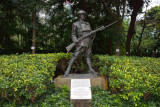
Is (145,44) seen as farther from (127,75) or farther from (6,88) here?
(6,88)

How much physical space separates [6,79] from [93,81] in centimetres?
246

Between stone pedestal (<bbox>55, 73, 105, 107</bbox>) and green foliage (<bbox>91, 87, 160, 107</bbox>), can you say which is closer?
green foliage (<bbox>91, 87, 160, 107</bbox>)

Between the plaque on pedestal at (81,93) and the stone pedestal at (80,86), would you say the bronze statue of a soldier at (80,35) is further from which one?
the plaque on pedestal at (81,93)

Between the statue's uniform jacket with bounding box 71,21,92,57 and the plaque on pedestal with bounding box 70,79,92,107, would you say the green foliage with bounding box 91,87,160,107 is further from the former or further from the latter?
the statue's uniform jacket with bounding box 71,21,92,57

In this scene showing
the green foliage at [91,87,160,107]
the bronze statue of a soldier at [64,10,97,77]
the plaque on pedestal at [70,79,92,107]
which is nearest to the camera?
the green foliage at [91,87,160,107]

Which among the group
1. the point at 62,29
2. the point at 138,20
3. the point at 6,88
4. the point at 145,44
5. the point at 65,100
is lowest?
the point at 65,100

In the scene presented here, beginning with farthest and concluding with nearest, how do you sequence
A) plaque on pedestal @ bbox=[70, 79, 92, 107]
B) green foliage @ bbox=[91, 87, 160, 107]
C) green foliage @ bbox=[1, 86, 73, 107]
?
plaque on pedestal @ bbox=[70, 79, 92, 107] → green foliage @ bbox=[1, 86, 73, 107] → green foliage @ bbox=[91, 87, 160, 107]

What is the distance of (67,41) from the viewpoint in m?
10.2

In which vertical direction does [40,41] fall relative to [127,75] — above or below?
above

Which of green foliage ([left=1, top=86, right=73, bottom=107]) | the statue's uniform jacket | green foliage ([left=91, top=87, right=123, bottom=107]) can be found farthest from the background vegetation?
green foliage ([left=1, top=86, right=73, bottom=107])

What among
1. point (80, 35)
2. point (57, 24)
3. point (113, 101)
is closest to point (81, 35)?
point (80, 35)

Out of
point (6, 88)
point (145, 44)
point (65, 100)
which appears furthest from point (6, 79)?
point (145, 44)

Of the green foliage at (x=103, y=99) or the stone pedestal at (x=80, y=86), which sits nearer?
the green foliage at (x=103, y=99)

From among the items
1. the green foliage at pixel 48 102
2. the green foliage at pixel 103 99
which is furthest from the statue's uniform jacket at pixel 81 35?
the green foliage at pixel 48 102
